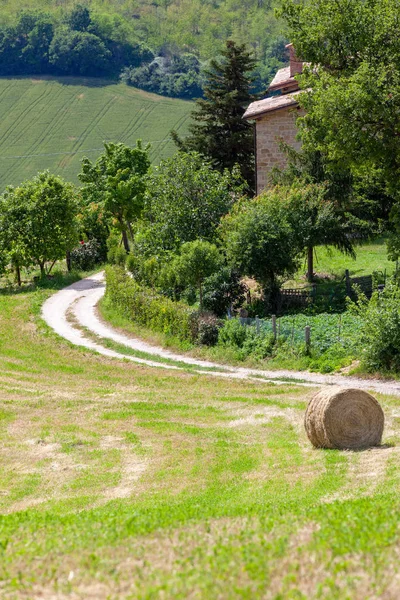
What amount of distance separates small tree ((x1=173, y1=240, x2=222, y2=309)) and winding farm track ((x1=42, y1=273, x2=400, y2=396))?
335 centimetres

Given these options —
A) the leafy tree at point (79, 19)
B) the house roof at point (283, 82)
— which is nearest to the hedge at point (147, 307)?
the house roof at point (283, 82)

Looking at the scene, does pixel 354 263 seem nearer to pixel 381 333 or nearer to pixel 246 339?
pixel 246 339

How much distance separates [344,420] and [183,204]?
83.4 ft

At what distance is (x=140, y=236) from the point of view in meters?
44.7

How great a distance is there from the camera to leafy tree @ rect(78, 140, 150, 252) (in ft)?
194

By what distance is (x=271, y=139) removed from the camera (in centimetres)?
4753

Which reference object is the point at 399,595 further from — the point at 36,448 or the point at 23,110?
the point at 23,110

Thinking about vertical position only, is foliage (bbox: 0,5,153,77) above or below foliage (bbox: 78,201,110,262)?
above

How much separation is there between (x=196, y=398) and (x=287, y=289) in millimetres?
13470

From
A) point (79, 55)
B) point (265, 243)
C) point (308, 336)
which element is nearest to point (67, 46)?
point (79, 55)

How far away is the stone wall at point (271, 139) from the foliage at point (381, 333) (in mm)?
21613

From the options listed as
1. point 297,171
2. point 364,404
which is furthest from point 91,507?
point 297,171

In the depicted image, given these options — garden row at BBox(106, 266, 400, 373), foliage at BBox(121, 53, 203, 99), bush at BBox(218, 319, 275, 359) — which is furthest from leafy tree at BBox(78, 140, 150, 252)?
foliage at BBox(121, 53, 203, 99)

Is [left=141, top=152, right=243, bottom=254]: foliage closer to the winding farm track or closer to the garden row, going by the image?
the garden row
